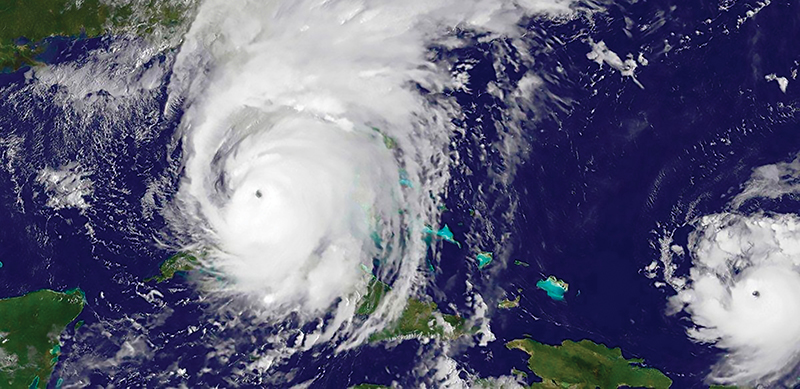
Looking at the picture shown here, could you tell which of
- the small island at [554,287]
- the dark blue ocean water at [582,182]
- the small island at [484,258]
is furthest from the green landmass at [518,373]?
the small island at [484,258]

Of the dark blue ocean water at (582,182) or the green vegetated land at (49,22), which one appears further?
the green vegetated land at (49,22)

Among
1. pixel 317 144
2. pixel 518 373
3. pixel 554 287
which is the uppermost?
pixel 317 144

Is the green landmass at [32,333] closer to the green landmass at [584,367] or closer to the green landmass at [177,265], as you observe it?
the green landmass at [177,265]

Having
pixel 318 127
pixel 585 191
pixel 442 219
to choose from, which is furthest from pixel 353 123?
pixel 585 191

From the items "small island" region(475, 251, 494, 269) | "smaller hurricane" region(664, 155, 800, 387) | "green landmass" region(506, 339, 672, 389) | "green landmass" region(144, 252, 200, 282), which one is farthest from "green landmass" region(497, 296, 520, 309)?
"green landmass" region(144, 252, 200, 282)

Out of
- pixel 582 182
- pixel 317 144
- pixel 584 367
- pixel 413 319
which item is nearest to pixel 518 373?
pixel 584 367

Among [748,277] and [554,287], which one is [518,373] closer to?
[554,287]
